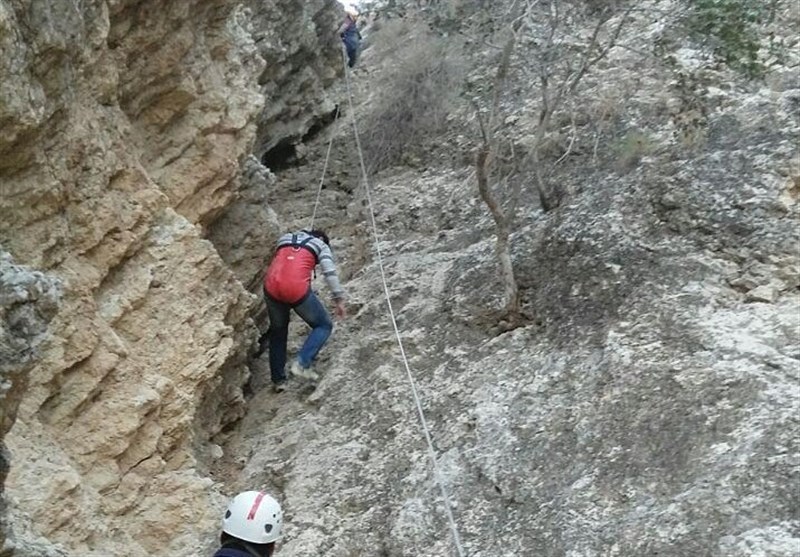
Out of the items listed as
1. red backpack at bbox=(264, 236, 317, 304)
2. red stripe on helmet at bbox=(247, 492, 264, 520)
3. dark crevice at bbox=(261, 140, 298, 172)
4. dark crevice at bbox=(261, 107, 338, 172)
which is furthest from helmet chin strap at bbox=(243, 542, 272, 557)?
dark crevice at bbox=(261, 140, 298, 172)

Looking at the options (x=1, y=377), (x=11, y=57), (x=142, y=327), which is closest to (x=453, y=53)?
(x=142, y=327)

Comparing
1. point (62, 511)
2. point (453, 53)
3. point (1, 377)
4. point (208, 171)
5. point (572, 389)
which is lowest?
point (572, 389)

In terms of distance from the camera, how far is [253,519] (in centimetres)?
436

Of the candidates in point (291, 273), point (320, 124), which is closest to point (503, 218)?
point (291, 273)

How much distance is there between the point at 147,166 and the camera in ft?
25.2

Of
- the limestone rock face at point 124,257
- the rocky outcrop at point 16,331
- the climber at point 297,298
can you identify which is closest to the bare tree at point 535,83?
the climber at point 297,298

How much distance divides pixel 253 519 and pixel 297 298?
3.88 m

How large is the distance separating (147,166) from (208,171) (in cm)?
64

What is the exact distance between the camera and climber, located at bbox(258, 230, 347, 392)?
26.7ft

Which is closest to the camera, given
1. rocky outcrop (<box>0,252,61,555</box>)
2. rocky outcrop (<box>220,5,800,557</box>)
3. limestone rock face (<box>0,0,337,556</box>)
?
rocky outcrop (<box>0,252,61,555</box>)

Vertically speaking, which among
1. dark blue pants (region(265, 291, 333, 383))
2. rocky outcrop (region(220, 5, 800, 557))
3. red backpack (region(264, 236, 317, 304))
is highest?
red backpack (region(264, 236, 317, 304))

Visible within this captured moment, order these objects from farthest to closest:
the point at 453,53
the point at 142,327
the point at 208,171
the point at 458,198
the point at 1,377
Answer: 1. the point at 453,53
2. the point at 458,198
3. the point at 208,171
4. the point at 142,327
5. the point at 1,377

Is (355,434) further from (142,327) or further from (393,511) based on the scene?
(142,327)

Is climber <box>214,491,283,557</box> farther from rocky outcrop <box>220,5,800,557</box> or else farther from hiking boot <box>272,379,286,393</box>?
hiking boot <box>272,379,286,393</box>
